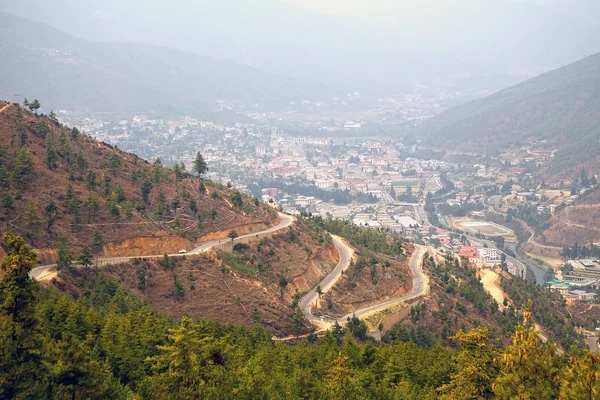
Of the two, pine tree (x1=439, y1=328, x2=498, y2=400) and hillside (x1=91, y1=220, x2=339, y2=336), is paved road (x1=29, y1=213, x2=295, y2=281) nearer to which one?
hillside (x1=91, y1=220, x2=339, y2=336)

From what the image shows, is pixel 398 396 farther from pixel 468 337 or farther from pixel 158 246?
pixel 158 246

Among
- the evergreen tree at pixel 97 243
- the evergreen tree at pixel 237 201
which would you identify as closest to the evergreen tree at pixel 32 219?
the evergreen tree at pixel 97 243

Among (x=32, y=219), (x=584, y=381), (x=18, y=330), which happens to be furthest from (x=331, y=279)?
(x=584, y=381)

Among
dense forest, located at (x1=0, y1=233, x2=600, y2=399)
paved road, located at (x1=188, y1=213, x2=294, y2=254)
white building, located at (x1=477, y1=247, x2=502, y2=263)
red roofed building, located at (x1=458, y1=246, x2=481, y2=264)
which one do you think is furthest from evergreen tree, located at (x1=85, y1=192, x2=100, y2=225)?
white building, located at (x1=477, y1=247, x2=502, y2=263)

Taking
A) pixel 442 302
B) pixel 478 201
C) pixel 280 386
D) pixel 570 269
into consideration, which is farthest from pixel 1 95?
pixel 280 386

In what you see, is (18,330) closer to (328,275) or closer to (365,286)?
(328,275)

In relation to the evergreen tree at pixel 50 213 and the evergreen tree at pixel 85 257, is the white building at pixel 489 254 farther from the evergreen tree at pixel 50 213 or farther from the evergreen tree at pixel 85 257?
the evergreen tree at pixel 85 257

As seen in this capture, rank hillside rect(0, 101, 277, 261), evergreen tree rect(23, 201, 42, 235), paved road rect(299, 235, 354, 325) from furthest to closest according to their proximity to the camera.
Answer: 1. paved road rect(299, 235, 354, 325)
2. hillside rect(0, 101, 277, 261)
3. evergreen tree rect(23, 201, 42, 235)
